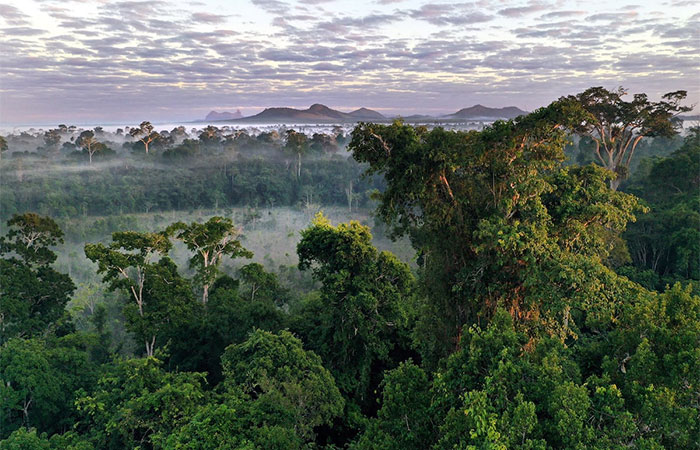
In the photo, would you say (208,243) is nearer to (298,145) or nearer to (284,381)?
(284,381)

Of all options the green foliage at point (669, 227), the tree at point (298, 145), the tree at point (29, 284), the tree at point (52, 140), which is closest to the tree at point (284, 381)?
the tree at point (29, 284)

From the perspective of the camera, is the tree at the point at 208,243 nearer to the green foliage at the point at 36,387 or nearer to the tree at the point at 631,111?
the green foliage at the point at 36,387

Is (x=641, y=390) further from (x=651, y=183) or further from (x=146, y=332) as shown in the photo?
(x=651, y=183)

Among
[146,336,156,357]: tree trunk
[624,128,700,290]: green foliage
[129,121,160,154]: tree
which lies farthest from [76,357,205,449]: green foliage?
[129,121,160,154]: tree

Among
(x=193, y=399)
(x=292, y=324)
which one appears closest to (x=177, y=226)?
(x=292, y=324)

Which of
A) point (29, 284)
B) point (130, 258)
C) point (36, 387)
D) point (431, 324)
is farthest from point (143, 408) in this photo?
point (29, 284)

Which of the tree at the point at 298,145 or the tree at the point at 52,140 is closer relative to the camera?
the tree at the point at 298,145

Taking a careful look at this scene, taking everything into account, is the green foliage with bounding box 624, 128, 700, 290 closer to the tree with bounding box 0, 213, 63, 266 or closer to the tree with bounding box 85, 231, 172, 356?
the tree with bounding box 85, 231, 172, 356

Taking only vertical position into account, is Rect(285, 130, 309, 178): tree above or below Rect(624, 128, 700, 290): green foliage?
above
